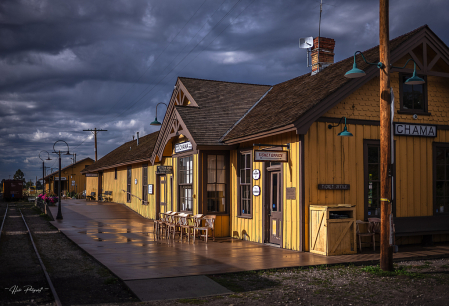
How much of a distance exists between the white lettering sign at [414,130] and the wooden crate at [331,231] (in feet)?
9.95

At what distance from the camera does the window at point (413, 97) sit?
12883 millimetres

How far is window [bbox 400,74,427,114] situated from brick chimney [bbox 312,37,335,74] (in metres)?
3.37

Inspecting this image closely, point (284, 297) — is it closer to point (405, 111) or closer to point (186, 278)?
point (186, 278)

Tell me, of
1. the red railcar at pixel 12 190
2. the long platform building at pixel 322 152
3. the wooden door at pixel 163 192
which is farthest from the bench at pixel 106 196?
the red railcar at pixel 12 190

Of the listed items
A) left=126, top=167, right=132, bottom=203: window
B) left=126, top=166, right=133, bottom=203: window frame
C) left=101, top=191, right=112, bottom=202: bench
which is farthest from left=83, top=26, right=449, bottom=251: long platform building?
left=101, top=191, right=112, bottom=202: bench

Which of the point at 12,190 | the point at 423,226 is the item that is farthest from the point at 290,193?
the point at 12,190

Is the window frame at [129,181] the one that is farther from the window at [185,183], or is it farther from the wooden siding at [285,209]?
the wooden siding at [285,209]

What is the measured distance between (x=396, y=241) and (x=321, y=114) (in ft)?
14.5

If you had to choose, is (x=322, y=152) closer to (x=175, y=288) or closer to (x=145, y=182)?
(x=175, y=288)

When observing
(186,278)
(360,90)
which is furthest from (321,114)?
(186,278)

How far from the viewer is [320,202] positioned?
1152 cm

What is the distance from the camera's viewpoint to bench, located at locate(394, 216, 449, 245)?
12102 millimetres

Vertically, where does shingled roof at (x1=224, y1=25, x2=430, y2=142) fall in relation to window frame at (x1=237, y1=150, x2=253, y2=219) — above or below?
above

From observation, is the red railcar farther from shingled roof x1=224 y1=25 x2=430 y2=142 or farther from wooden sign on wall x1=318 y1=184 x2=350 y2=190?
wooden sign on wall x1=318 y1=184 x2=350 y2=190
